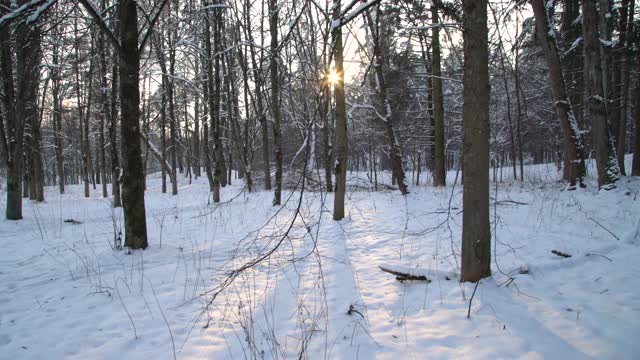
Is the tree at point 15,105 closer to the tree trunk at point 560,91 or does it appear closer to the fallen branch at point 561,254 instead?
the fallen branch at point 561,254

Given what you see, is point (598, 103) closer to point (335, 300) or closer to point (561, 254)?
point (561, 254)

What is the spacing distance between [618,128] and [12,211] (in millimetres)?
22581

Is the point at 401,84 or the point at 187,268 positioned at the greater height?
the point at 401,84

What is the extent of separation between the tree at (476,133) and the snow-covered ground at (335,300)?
1.63ft

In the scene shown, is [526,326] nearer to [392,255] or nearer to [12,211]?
[392,255]

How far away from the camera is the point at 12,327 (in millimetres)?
2953

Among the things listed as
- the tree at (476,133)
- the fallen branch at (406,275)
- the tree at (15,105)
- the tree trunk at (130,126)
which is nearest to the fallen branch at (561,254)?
the tree at (476,133)

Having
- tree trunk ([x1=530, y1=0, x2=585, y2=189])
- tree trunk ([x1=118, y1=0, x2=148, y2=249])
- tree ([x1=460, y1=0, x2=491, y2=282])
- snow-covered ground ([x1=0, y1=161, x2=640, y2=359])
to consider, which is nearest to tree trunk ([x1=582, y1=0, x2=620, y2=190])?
tree trunk ([x1=530, y1=0, x2=585, y2=189])

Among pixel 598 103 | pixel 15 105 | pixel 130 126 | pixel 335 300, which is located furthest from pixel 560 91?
pixel 15 105

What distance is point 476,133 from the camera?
121 inches

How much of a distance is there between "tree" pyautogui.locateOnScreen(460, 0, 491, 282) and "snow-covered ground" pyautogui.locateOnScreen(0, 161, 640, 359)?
497 mm

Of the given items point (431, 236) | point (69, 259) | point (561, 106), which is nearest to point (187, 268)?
point (69, 259)

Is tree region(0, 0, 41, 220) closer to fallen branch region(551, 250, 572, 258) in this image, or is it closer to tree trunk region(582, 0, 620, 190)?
fallen branch region(551, 250, 572, 258)

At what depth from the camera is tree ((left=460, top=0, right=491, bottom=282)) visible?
298 centimetres
